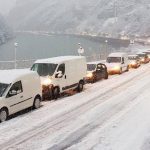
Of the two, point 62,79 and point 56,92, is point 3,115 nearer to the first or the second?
point 56,92

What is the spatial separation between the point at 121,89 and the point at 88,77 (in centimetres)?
438

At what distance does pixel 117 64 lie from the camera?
34.9 meters

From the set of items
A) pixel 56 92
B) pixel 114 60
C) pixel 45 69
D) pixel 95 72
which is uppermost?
pixel 45 69

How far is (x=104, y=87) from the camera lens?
25.6 metres

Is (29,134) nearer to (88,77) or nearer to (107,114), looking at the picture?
(107,114)

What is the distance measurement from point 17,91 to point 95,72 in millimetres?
12755

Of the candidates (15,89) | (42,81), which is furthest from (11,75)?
(42,81)

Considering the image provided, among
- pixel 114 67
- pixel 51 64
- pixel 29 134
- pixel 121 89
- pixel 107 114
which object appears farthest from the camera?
pixel 114 67

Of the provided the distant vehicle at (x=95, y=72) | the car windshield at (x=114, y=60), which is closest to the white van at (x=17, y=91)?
the distant vehicle at (x=95, y=72)

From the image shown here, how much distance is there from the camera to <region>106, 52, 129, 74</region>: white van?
34.4m

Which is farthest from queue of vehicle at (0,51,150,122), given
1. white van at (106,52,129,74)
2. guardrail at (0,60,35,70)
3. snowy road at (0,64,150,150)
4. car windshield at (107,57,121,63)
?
car windshield at (107,57,121,63)

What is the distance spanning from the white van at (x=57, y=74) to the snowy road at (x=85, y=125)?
2.56 feet

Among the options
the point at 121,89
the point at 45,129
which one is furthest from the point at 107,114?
the point at 121,89

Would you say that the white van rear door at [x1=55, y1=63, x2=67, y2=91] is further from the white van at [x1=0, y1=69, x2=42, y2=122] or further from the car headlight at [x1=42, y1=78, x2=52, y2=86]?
the white van at [x1=0, y1=69, x2=42, y2=122]
